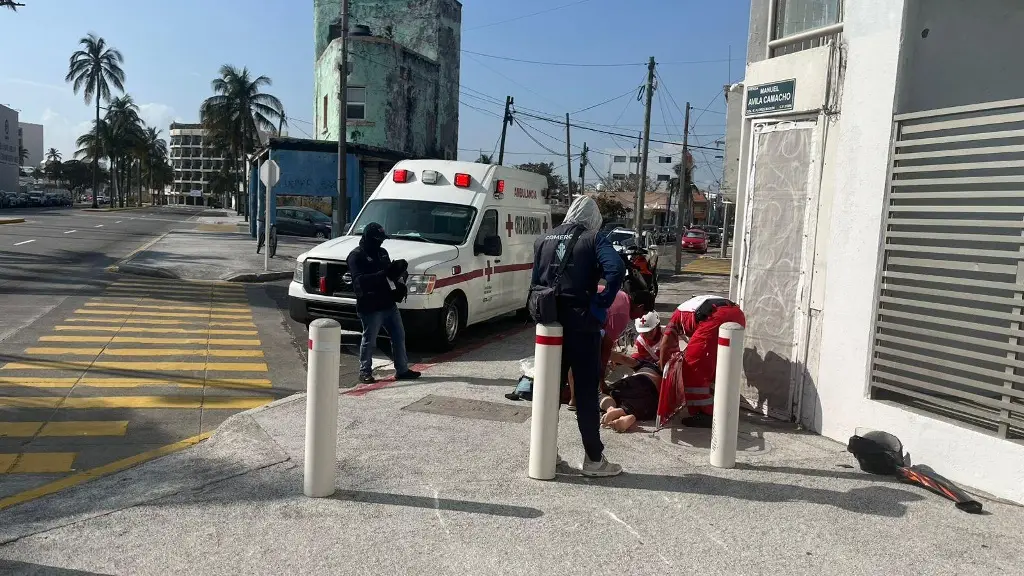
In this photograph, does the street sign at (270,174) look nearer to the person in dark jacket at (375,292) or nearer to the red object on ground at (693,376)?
the person in dark jacket at (375,292)

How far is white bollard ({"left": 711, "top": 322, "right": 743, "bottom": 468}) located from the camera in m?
5.16

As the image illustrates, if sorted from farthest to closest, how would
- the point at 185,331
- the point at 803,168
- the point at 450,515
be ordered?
the point at 185,331 < the point at 803,168 < the point at 450,515

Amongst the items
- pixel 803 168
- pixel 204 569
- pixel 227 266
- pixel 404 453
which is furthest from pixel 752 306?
pixel 227 266

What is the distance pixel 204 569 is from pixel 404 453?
1.97 metres

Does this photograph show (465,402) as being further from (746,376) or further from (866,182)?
(866,182)

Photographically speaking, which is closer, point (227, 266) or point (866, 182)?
point (866, 182)

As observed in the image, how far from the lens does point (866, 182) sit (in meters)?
5.75

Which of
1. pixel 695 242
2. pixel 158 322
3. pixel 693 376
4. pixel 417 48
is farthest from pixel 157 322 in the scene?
pixel 695 242

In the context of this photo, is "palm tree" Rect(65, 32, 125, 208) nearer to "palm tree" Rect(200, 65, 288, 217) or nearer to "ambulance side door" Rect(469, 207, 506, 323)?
"palm tree" Rect(200, 65, 288, 217)

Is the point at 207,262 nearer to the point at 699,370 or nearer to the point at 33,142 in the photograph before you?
the point at 699,370

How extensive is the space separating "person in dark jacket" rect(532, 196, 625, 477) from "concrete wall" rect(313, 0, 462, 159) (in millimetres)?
27825

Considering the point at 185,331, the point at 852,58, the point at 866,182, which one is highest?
the point at 852,58

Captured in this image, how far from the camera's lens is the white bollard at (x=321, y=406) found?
4477mm

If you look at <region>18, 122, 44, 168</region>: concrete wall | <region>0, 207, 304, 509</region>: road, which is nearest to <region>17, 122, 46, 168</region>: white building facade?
<region>18, 122, 44, 168</region>: concrete wall
